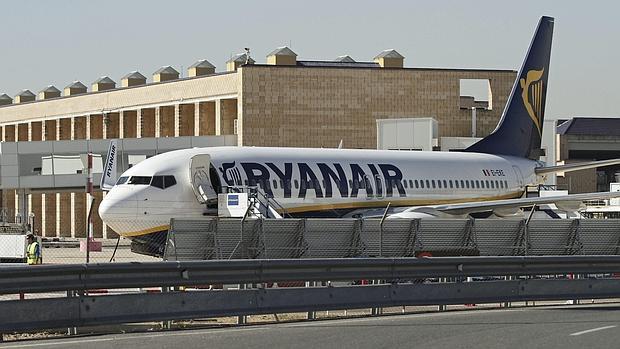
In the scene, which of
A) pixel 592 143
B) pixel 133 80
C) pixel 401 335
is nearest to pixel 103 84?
pixel 133 80

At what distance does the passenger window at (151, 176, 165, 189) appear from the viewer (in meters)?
32.1

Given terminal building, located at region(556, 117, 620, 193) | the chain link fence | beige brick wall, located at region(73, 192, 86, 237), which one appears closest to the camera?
the chain link fence

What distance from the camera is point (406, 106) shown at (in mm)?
70875

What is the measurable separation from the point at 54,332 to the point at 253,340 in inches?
142

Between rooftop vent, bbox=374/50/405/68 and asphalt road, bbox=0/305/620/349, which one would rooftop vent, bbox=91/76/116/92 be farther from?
asphalt road, bbox=0/305/620/349

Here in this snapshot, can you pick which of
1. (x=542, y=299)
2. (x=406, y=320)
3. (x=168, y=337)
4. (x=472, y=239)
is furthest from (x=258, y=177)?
(x=168, y=337)

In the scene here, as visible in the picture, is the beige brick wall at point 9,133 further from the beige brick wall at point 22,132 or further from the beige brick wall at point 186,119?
the beige brick wall at point 186,119

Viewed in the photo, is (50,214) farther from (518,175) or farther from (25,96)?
(518,175)

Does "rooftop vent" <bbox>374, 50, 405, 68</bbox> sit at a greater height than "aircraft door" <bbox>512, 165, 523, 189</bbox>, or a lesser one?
greater

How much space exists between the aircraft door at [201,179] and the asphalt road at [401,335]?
12.9m

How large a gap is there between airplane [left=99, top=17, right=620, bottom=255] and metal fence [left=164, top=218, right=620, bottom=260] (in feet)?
20.4

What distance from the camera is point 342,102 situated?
229 ft

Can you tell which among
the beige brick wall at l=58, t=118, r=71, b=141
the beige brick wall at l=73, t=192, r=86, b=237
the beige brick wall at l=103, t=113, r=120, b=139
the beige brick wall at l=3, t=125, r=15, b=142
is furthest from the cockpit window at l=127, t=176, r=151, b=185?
the beige brick wall at l=3, t=125, r=15, b=142

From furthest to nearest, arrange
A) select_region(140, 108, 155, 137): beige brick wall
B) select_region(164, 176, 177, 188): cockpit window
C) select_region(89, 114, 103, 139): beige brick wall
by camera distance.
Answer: select_region(89, 114, 103, 139): beige brick wall, select_region(140, 108, 155, 137): beige brick wall, select_region(164, 176, 177, 188): cockpit window
